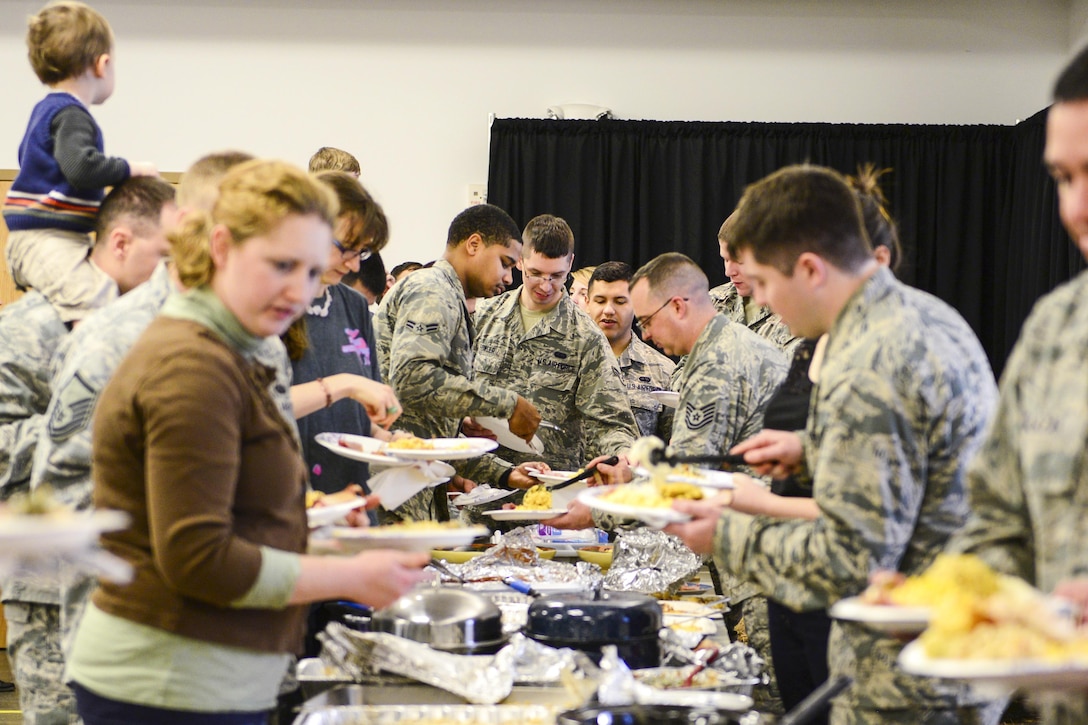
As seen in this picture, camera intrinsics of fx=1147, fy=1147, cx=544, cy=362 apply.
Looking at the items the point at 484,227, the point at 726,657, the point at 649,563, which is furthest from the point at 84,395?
the point at 484,227

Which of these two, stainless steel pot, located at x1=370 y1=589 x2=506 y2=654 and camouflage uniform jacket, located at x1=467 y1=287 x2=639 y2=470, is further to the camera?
camouflage uniform jacket, located at x1=467 y1=287 x2=639 y2=470

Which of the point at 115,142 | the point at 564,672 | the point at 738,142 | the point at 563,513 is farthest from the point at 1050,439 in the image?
the point at 115,142

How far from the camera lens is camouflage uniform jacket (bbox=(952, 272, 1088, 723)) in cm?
124

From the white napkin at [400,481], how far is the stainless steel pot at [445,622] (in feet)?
1.77

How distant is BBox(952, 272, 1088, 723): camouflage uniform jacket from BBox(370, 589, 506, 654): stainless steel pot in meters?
0.96

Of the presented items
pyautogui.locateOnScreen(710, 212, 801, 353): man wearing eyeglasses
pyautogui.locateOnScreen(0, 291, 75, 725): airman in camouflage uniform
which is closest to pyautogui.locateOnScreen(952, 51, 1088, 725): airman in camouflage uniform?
pyautogui.locateOnScreen(0, 291, 75, 725): airman in camouflage uniform

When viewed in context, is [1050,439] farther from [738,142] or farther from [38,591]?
[738,142]

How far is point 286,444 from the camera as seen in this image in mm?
1521

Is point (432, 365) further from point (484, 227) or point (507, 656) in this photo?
point (507, 656)

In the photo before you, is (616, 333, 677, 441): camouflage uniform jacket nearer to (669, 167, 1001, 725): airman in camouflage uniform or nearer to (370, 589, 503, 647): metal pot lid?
(370, 589, 503, 647): metal pot lid

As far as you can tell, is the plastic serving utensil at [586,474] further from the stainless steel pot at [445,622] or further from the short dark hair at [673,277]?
the stainless steel pot at [445,622]

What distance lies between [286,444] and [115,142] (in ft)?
19.1

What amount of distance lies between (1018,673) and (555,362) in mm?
3192

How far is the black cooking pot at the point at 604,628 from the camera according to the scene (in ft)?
6.98
